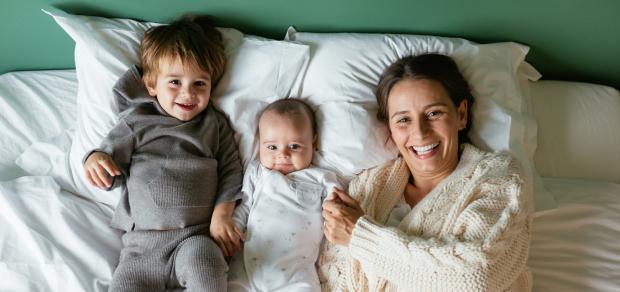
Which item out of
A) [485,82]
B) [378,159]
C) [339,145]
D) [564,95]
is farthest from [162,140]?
[564,95]

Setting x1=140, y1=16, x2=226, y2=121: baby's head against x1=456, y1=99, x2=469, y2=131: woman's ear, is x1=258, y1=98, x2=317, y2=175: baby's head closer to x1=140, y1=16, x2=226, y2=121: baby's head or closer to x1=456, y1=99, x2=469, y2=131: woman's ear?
x1=140, y1=16, x2=226, y2=121: baby's head

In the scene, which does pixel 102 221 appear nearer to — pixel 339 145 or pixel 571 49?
pixel 339 145

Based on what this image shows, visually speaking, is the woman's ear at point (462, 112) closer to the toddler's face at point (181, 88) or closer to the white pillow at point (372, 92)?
the white pillow at point (372, 92)

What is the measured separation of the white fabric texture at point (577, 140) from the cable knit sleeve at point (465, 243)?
0.46 meters

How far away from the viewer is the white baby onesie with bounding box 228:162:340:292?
4.72 feet

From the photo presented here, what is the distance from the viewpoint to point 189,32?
1.64 metres

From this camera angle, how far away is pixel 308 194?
5.11 ft

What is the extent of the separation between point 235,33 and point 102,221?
754 millimetres

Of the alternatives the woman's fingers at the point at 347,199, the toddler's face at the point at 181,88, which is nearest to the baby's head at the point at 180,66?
the toddler's face at the point at 181,88

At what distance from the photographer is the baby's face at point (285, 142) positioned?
5.24 ft

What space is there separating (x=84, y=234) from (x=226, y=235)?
418mm

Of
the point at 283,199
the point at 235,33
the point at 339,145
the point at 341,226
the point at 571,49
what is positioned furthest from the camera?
the point at 571,49

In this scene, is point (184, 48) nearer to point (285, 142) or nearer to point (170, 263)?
point (285, 142)

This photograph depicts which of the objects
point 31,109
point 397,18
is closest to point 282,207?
point 397,18
